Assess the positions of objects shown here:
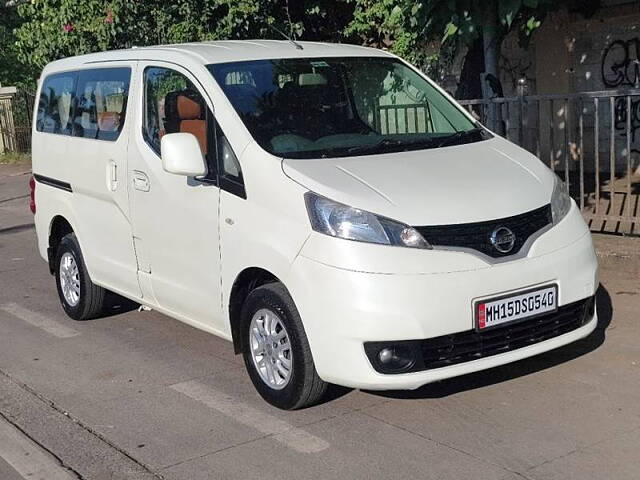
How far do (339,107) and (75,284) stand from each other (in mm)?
2804

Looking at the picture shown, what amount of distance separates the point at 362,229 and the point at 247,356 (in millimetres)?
1154

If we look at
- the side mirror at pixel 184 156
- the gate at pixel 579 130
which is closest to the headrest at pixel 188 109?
the side mirror at pixel 184 156

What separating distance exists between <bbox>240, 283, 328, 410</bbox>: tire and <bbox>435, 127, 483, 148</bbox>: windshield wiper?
1.35 metres

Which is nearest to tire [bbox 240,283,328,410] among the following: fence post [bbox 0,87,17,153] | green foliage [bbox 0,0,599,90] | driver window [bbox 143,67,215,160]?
driver window [bbox 143,67,215,160]

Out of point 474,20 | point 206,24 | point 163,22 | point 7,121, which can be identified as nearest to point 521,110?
point 474,20

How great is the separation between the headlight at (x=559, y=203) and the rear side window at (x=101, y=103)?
2854 millimetres

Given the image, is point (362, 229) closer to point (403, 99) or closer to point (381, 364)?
point (381, 364)

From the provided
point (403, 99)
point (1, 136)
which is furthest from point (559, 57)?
point (1, 136)

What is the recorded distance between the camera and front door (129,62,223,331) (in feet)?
17.4

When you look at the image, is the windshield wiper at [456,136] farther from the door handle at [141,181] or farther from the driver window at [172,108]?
the door handle at [141,181]

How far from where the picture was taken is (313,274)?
4496mm

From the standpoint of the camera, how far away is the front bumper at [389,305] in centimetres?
438

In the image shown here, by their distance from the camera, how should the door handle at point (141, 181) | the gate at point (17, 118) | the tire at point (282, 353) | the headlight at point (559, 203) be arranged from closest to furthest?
the tire at point (282, 353), the headlight at point (559, 203), the door handle at point (141, 181), the gate at point (17, 118)

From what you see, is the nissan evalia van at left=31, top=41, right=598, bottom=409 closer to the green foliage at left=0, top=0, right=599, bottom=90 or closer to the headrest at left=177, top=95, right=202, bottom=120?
the headrest at left=177, top=95, right=202, bottom=120
